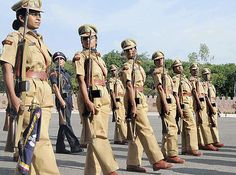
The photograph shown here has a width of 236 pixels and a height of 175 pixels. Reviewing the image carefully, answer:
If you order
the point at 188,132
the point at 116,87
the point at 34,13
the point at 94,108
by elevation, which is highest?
the point at 34,13

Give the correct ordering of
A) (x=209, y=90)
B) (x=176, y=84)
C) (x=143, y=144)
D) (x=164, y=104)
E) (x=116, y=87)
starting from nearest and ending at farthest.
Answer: (x=143, y=144)
(x=164, y=104)
(x=176, y=84)
(x=209, y=90)
(x=116, y=87)

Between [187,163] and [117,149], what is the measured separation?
2679 mm

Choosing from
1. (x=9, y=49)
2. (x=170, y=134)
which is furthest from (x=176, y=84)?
(x=9, y=49)

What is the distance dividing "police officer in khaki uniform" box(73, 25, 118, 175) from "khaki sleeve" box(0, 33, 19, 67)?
4.65 feet

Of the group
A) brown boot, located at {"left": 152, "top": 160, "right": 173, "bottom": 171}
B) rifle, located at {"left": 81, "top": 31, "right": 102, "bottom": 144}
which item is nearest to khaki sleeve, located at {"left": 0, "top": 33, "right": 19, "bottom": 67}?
rifle, located at {"left": 81, "top": 31, "right": 102, "bottom": 144}

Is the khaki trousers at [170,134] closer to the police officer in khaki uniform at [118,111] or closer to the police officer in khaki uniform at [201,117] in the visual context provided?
the police officer in khaki uniform at [201,117]

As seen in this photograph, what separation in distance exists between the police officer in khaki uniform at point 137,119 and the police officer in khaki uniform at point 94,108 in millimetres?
969

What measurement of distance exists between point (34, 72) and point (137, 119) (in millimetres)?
2670

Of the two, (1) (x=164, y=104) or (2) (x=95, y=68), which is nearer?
(2) (x=95, y=68)

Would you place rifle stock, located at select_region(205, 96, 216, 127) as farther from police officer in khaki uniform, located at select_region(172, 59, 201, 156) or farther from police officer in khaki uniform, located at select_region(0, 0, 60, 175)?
police officer in khaki uniform, located at select_region(0, 0, 60, 175)

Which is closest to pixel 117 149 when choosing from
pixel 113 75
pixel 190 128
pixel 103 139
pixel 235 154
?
pixel 190 128

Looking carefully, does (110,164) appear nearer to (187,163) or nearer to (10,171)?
(10,171)

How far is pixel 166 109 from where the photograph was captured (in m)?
8.26

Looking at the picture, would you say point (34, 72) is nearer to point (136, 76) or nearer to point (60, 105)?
point (136, 76)
